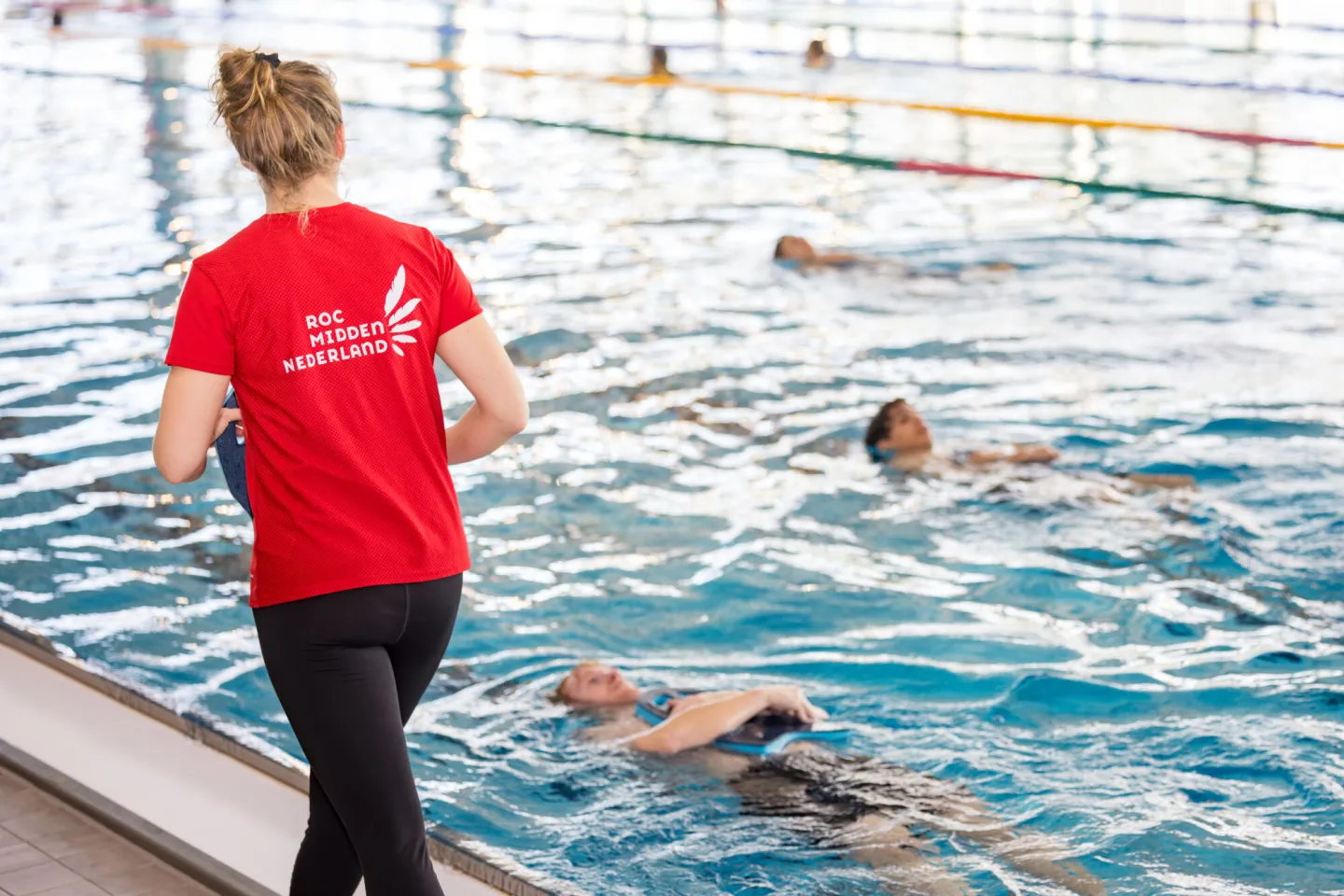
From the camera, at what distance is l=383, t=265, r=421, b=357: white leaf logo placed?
6.05 feet

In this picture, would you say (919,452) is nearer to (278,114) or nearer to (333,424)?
(333,424)

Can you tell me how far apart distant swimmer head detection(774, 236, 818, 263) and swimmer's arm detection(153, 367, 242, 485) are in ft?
22.0

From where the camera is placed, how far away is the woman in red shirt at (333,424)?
180 centimetres

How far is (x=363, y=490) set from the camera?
188cm

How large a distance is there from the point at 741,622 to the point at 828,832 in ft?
4.58

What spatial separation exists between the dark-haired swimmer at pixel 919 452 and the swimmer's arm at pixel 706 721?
223 cm

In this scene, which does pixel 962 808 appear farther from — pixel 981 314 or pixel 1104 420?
pixel 981 314

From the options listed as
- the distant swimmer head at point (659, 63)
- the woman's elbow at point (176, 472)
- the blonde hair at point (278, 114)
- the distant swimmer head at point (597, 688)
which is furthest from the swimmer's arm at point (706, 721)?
the distant swimmer head at point (659, 63)

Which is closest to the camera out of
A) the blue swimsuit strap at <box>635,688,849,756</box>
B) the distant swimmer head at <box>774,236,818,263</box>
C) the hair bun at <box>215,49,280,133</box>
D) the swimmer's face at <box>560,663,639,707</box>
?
the hair bun at <box>215,49,280,133</box>

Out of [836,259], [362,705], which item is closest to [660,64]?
[836,259]

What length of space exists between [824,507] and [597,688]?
1.76 metres

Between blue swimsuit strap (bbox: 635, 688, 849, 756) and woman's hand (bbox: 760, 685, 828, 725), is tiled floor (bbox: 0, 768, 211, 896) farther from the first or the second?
→ woman's hand (bbox: 760, 685, 828, 725)

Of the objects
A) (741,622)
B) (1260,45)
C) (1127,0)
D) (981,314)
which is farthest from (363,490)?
(1127,0)

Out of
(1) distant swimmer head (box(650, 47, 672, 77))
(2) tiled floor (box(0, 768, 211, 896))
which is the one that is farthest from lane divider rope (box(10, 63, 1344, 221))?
(2) tiled floor (box(0, 768, 211, 896))
